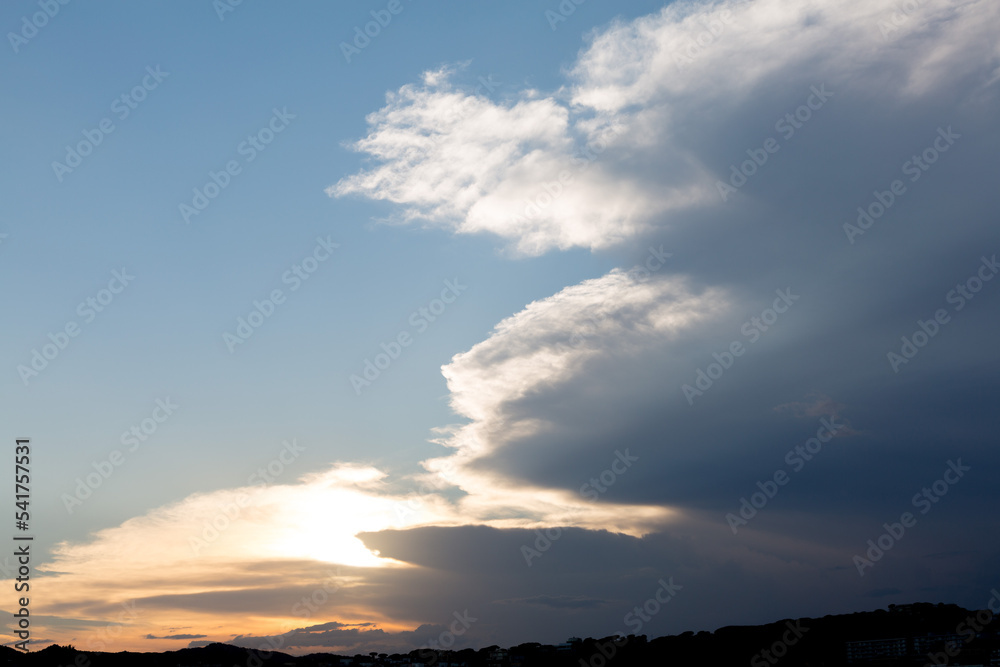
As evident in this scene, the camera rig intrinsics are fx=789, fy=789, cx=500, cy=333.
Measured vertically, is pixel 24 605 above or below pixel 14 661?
above

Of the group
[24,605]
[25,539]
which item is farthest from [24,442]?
[24,605]

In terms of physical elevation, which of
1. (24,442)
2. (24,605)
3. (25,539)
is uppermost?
(24,442)

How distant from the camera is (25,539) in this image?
8819 centimetres

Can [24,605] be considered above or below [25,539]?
below

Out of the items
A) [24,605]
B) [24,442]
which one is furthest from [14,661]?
[24,442]

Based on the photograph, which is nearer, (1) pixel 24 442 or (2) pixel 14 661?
(1) pixel 24 442

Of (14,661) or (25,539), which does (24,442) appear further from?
(14,661)

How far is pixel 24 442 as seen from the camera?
292 ft

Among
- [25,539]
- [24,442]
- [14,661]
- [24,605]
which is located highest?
[24,442]

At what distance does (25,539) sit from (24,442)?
35.4ft

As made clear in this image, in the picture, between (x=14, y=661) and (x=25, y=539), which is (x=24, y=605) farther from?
(x=14, y=661)

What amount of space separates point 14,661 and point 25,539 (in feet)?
425

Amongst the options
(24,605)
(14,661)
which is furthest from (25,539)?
(14,661)

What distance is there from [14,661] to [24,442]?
133796 millimetres
